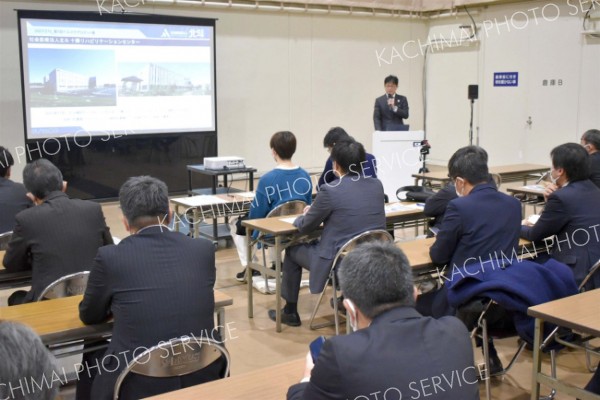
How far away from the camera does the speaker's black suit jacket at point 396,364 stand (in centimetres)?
153

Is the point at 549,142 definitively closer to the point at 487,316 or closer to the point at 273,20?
the point at 273,20

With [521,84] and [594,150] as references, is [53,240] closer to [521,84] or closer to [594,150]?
[594,150]

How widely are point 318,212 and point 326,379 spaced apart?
2.41 meters

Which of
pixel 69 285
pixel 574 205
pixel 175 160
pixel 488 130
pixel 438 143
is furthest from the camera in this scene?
pixel 438 143

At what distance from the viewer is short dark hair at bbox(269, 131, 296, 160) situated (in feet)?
15.6

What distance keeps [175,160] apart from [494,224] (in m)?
6.38

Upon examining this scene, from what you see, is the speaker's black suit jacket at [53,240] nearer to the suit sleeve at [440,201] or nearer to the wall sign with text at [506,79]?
the suit sleeve at [440,201]

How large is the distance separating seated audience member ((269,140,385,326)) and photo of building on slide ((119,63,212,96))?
202 inches

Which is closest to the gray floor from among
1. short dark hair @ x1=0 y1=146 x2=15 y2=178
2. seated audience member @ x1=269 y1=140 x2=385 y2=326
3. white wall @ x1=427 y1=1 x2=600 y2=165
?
seated audience member @ x1=269 y1=140 x2=385 y2=326

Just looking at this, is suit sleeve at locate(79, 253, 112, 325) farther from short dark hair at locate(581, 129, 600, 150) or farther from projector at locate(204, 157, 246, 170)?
projector at locate(204, 157, 246, 170)

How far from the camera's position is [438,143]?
38.9ft

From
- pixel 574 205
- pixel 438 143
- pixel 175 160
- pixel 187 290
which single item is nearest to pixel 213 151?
pixel 175 160

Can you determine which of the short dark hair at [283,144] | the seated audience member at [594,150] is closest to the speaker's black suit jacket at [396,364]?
Result: the short dark hair at [283,144]

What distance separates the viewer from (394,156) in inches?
318
